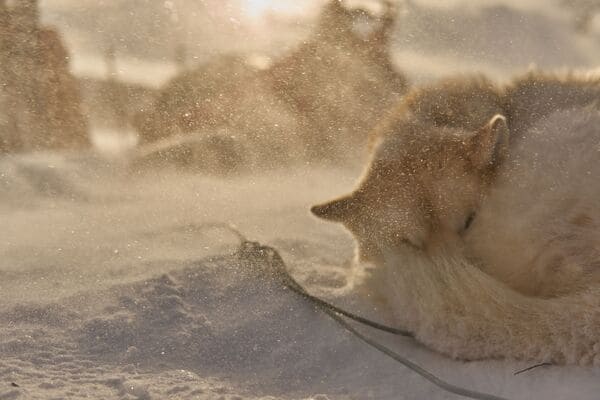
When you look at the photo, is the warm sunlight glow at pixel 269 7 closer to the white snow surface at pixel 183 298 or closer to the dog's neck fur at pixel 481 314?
the white snow surface at pixel 183 298

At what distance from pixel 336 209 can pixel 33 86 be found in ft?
8.81

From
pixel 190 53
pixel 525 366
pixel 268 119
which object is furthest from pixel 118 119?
pixel 525 366

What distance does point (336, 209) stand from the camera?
10.3ft

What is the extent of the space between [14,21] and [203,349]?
3036mm

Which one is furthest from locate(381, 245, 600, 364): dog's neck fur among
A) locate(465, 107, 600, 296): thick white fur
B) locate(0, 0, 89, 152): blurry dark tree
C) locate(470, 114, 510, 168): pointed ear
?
locate(0, 0, 89, 152): blurry dark tree

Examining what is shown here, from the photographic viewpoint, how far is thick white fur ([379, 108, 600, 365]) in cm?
254

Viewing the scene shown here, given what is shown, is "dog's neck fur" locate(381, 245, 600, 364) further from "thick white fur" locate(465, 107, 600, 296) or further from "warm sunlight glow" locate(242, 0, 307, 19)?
"warm sunlight glow" locate(242, 0, 307, 19)

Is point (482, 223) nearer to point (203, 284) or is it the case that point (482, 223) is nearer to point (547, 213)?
point (547, 213)

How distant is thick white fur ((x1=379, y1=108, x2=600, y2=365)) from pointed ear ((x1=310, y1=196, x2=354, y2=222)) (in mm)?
308

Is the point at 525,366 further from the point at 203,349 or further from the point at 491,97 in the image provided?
the point at 491,97

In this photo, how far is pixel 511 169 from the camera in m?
Result: 3.04

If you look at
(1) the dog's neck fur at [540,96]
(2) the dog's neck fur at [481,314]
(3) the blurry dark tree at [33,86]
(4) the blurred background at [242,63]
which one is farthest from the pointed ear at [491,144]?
(3) the blurry dark tree at [33,86]

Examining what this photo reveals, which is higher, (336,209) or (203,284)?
(336,209)

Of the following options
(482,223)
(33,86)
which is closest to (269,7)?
(33,86)
